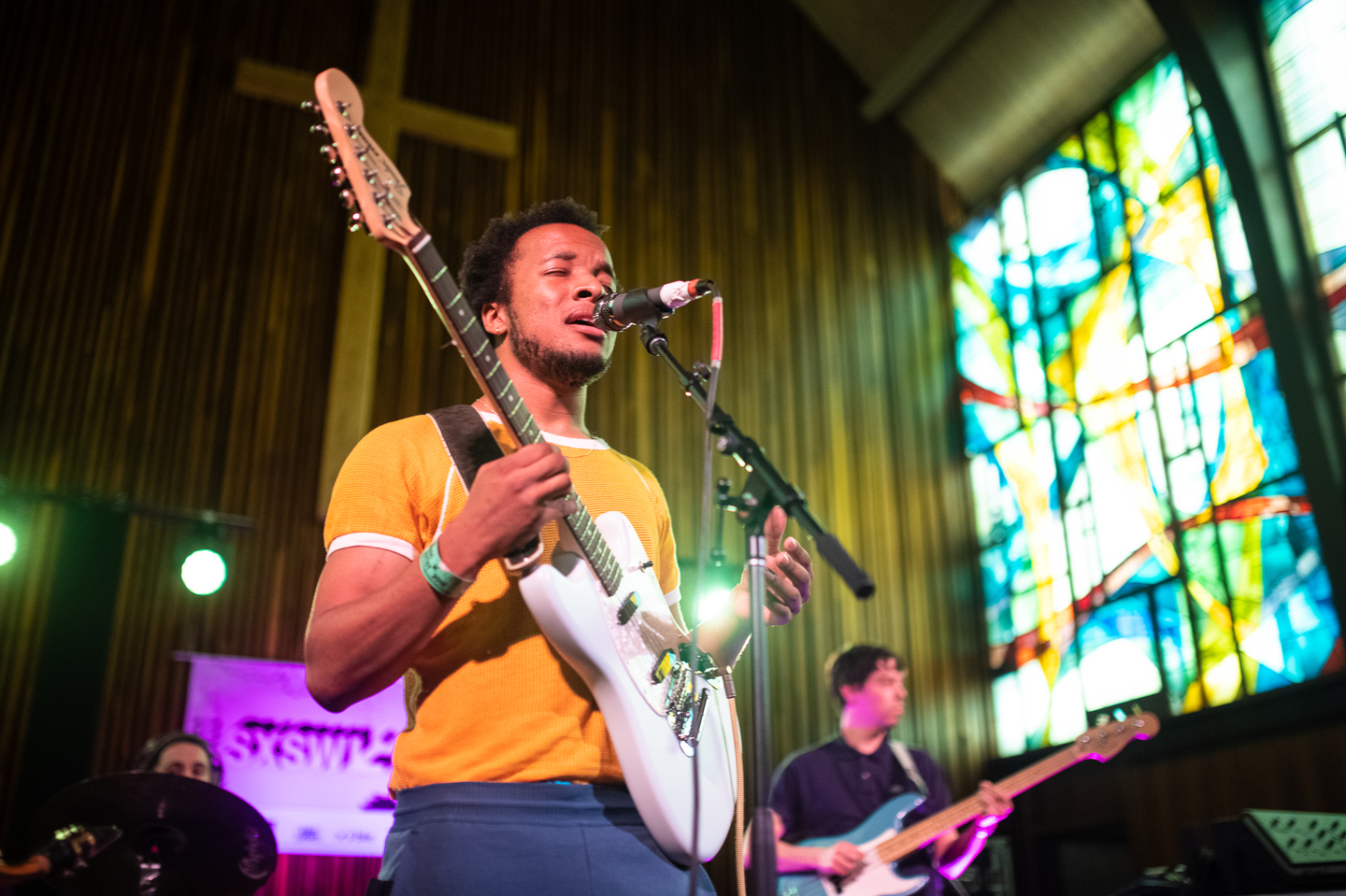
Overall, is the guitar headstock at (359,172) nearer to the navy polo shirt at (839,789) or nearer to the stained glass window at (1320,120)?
the navy polo shirt at (839,789)

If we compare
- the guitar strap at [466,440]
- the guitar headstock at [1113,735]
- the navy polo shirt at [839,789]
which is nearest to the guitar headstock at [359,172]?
the guitar strap at [466,440]

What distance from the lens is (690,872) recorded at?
53.4 inches

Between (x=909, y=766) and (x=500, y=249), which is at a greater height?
(x=500, y=249)

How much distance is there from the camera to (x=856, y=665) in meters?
4.34

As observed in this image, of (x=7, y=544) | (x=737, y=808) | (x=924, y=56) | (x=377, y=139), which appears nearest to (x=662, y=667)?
(x=737, y=808)

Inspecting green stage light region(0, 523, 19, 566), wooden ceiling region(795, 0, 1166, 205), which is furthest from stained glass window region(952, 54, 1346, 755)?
green stage light region(0, 523, 19, 566)

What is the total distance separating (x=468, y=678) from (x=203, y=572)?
14.1 ft

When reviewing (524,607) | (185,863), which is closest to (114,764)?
(185,863)

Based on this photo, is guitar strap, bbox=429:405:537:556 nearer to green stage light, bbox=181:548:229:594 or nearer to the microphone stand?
the microphone stand

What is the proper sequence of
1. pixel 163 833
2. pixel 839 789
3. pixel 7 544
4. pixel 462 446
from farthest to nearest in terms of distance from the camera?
pixel 7 544 < pixel 839 789 < pixel 163 833 < pixel 462 446

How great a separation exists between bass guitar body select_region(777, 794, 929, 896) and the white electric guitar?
2.44m

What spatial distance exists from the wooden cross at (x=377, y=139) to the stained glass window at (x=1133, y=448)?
140 inches

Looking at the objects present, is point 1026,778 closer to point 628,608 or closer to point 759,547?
point 759,547

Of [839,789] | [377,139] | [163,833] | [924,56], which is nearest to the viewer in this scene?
[163,833]
